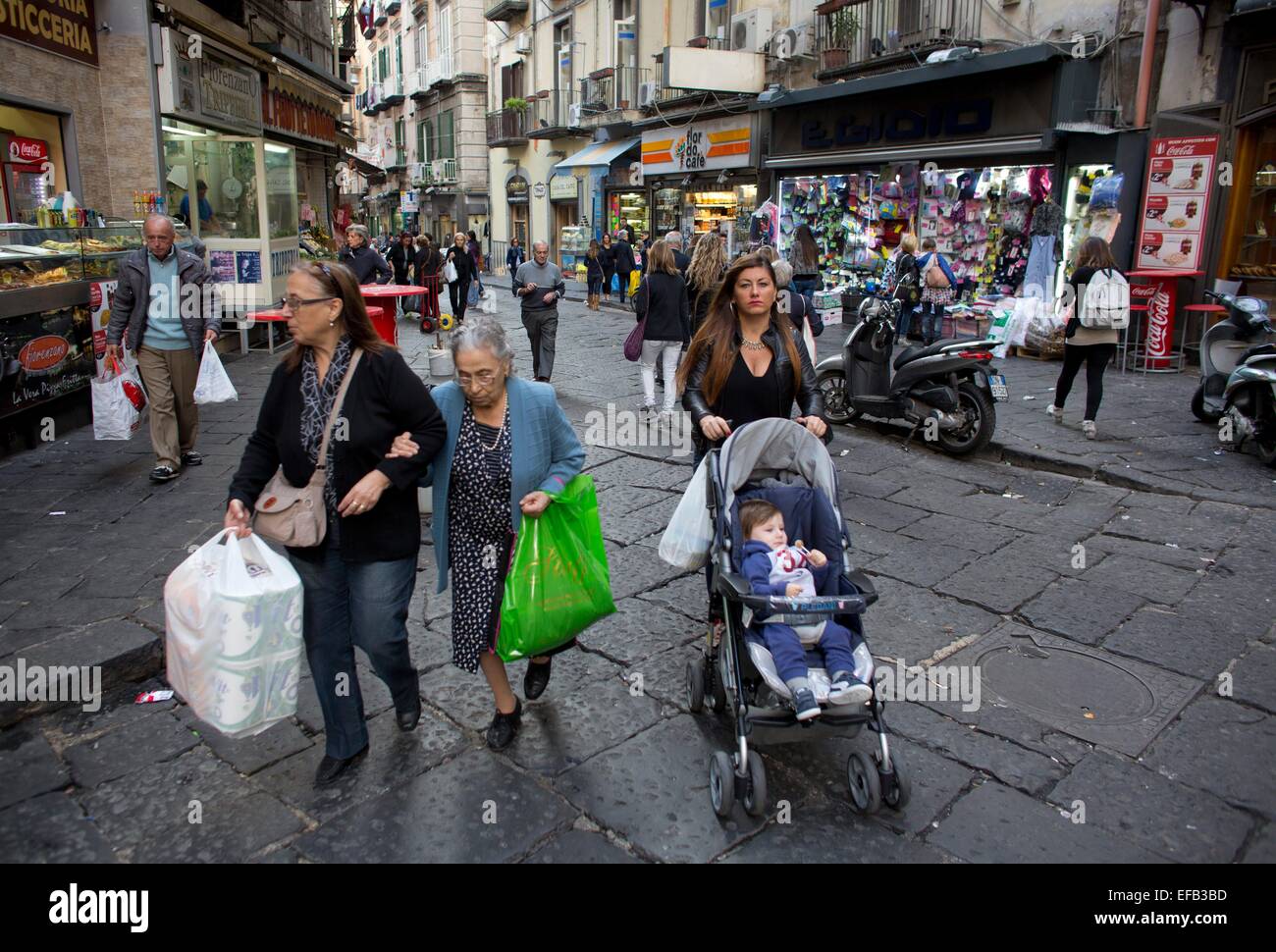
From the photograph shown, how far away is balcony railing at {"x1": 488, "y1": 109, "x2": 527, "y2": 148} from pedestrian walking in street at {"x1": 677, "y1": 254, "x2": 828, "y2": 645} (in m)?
28.0

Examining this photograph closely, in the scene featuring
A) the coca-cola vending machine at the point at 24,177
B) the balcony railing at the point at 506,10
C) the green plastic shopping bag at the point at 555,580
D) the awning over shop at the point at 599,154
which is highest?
the balcony railing at the point at 506,10

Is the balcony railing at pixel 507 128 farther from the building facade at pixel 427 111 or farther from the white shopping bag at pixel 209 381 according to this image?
the white shopping bag at pixel 209 381

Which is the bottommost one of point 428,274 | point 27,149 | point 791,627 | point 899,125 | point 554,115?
point 791,627

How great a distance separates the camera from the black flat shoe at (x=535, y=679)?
3584mm

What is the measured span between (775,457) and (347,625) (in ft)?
5.42

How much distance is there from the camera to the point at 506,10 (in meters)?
29.5

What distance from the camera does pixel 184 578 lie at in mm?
2711

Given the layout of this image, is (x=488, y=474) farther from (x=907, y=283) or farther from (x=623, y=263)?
(x=623, y=263)

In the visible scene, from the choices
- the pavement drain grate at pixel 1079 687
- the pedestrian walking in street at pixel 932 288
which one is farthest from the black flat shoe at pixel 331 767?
the pedestrian walking in street at pixel 932 288

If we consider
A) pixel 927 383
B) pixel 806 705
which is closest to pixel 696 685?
pixel 806 705

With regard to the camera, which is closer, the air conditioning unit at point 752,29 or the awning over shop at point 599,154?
the air conditioning unit at point 752,29

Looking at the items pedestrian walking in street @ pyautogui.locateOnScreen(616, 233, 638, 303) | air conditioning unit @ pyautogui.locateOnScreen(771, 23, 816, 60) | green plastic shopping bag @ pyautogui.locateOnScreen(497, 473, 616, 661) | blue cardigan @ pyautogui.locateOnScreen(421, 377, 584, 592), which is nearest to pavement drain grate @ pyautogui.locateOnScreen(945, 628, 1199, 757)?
green plastic shopping bag @ pyautogui.locateOnScreen(497, 473, 616, 661)

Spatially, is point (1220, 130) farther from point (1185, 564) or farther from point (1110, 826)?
point (1110, 826)

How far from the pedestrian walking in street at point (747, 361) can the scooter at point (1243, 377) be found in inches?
186
